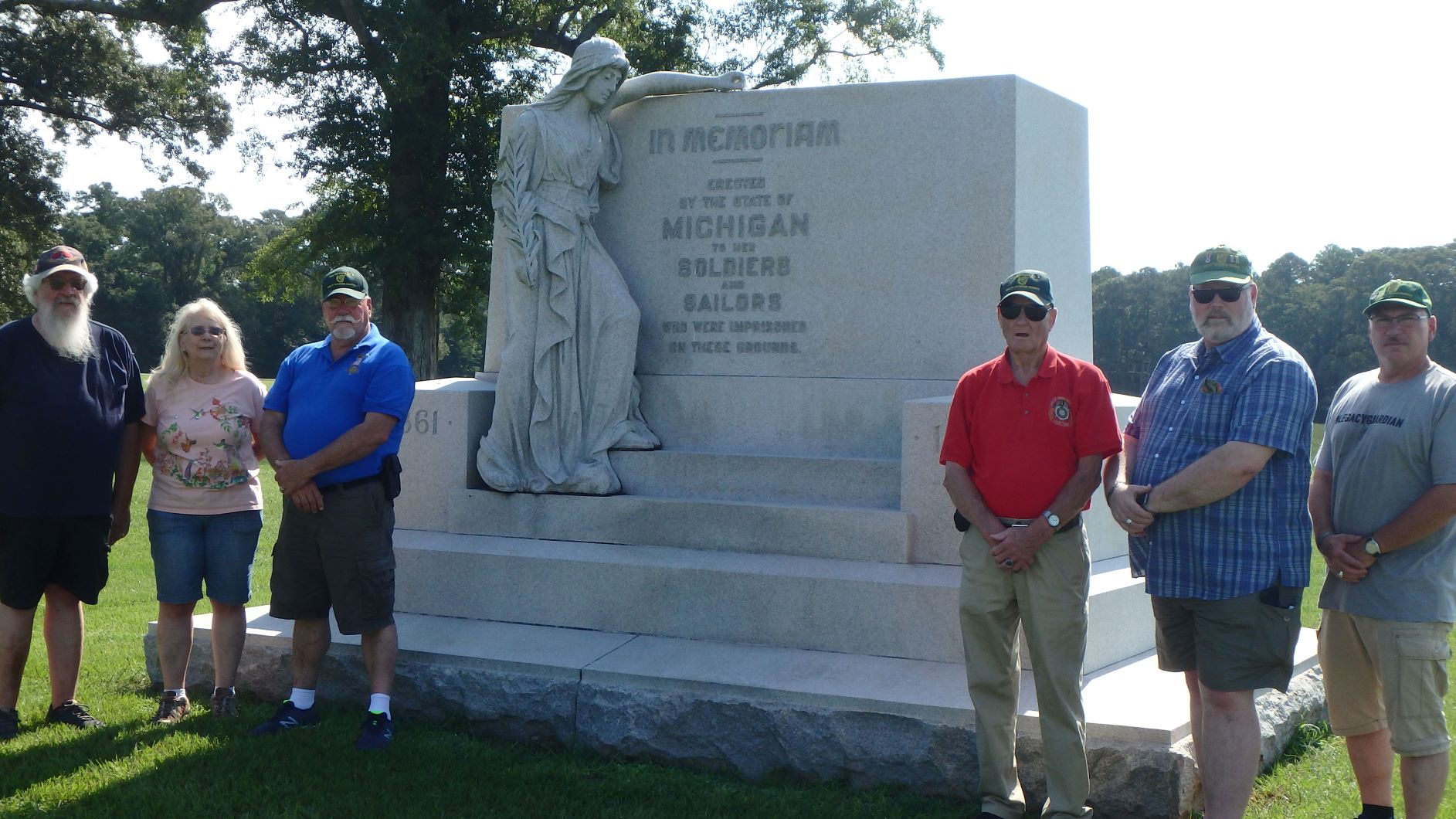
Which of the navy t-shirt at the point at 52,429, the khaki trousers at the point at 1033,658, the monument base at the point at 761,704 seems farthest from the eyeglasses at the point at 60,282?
the khaki trousers at the point at 1033,658

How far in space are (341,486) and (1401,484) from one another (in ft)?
11.7

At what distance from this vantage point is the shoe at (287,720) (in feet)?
15.1

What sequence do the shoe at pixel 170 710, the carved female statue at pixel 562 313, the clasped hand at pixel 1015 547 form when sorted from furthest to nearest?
the carved female statue at pixel 562 313 → the shoe at pixel 170 710 → the clasped hand at pixel 1015 547

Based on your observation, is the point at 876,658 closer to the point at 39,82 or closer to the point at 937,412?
the point at 937,412

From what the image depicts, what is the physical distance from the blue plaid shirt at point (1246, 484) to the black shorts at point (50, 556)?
385 cm

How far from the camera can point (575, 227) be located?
6.01m

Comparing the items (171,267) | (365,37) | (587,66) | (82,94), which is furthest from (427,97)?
(171,267)

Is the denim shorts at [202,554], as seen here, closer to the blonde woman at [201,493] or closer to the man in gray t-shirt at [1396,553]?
the blonde woman at [201,493]

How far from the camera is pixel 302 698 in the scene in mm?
4730

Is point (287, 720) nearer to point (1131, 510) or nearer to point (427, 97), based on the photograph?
point (1131, 510)

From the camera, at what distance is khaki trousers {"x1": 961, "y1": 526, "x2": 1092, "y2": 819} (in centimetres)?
363

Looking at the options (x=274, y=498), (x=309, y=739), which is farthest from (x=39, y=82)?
(x=309, y=739)

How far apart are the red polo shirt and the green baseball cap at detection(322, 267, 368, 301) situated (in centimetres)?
243

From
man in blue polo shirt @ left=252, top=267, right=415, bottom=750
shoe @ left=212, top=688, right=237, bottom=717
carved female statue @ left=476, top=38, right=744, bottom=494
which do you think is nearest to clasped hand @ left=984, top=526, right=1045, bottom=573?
man in blue polo shirt @ left=252, top=267, right=415, bottom=750
